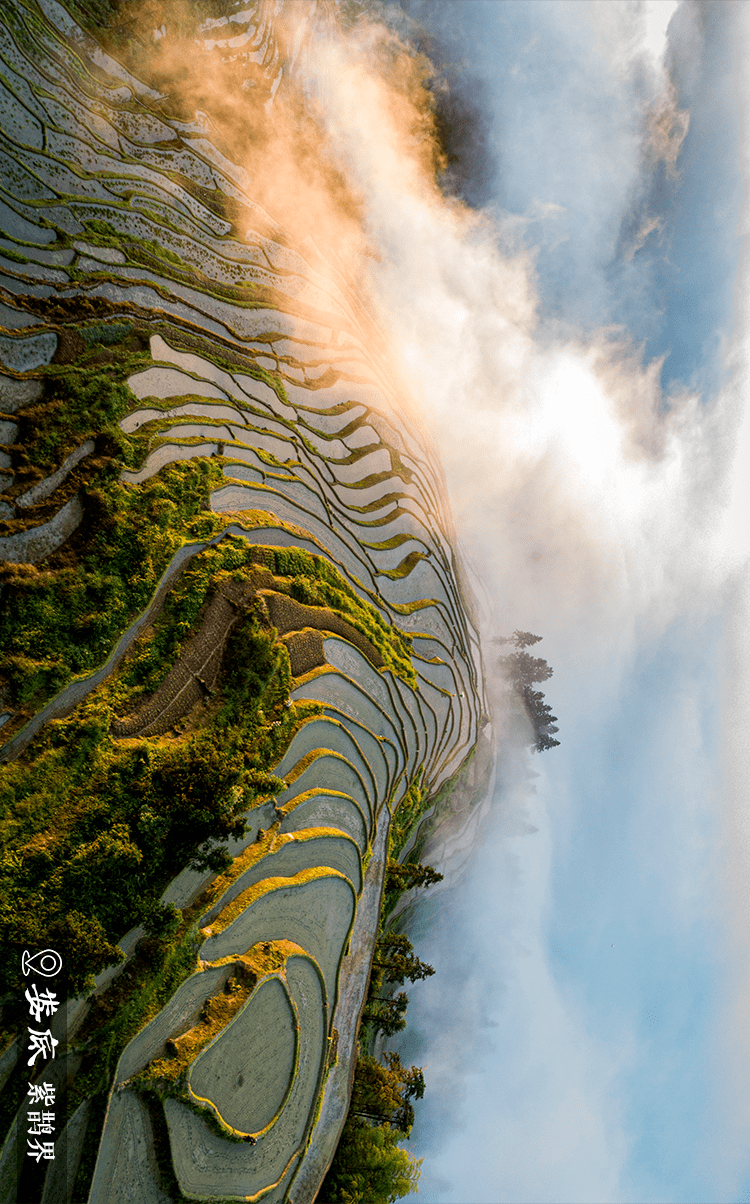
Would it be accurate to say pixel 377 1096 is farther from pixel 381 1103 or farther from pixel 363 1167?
pixel 363 1167

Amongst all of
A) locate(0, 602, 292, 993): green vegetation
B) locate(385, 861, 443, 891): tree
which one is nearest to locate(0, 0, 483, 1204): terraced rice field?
locate(0, 602, 292, 993): green vegetation

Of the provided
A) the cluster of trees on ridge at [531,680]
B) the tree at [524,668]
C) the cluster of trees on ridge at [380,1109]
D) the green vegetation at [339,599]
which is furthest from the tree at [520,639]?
the cluster of trees on ridge at [380,1109]

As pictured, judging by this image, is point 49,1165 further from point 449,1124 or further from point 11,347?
point 11,347

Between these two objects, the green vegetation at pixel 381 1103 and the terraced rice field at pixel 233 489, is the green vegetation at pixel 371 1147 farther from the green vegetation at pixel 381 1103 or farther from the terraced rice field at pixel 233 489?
the terraced rice field at pixel 233 489

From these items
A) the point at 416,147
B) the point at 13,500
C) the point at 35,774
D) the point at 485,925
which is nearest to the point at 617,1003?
the point at 485,925

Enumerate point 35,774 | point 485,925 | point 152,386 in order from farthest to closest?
point 485,925 → point 152,386 → point 35,774

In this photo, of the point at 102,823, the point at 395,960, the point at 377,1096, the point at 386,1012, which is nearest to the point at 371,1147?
the point at 377,1096
